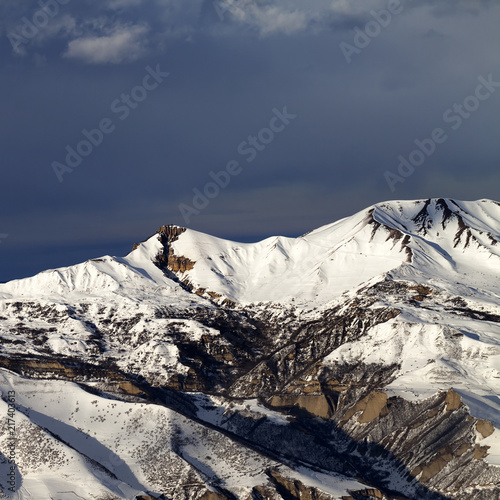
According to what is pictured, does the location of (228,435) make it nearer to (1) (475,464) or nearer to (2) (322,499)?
(2) (322,499)

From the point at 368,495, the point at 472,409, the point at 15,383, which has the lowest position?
the point at 368,495

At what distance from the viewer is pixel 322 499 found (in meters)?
162

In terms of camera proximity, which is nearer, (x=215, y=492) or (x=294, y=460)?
(x=215, y=492)

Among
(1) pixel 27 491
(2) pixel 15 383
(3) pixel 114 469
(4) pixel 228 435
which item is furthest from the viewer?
(2) pixel 15 383

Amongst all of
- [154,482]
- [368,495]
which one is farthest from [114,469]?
[368,495]

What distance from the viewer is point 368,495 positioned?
16725cm

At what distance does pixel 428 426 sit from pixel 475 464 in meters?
21.3

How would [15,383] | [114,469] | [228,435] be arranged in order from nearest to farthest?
[114,469]
[228,435]
[15,383]

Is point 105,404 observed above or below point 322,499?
above

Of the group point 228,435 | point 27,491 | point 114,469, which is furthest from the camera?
point 228,435

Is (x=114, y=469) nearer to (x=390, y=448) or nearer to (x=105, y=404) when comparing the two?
(x=105, y=404)

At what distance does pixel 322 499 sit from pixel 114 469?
36807 mm

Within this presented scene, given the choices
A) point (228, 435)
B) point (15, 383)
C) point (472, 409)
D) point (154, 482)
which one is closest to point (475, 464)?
point (472, 409)

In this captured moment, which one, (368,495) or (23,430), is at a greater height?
(23,430)
